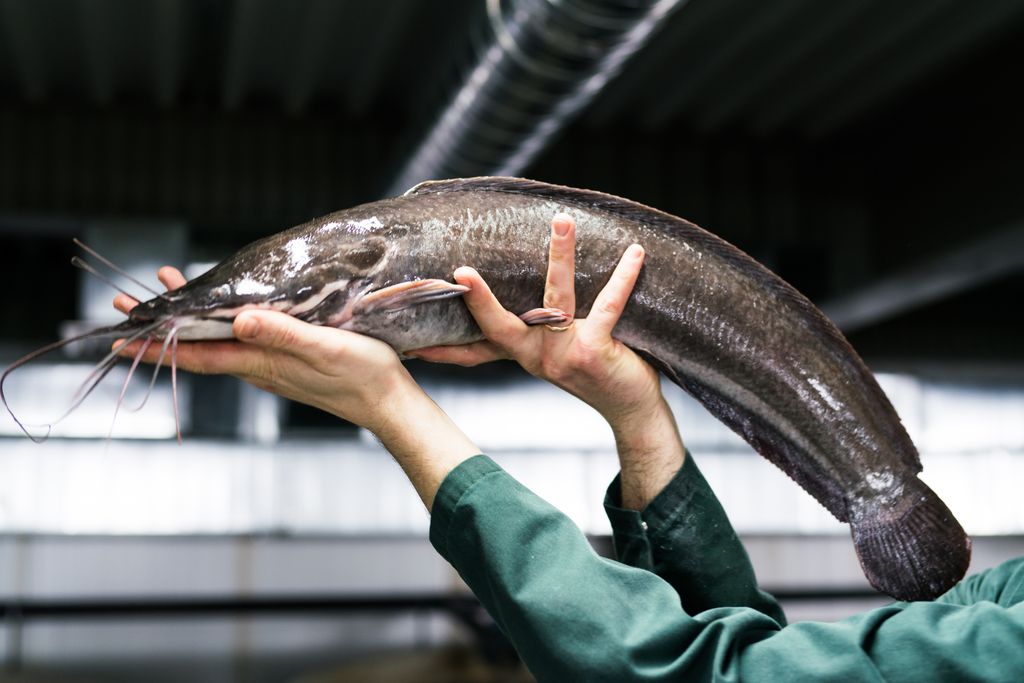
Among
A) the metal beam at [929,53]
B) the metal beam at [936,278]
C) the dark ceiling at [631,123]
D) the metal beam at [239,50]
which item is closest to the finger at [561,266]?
the dark ceiling at [631,123]

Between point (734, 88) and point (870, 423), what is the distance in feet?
12.7

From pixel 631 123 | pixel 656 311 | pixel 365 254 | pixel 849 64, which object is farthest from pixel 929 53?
pixel 365 254

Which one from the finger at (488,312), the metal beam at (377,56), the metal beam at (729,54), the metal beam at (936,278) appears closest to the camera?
the finger at (488,312)

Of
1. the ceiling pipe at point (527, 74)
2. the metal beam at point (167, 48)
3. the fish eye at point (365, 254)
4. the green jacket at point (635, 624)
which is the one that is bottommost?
the green jacket at point (635, 624)

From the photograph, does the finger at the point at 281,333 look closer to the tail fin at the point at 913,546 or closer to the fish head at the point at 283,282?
the fish head at the point at 283,282

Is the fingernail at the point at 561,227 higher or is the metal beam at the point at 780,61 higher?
the metal beam at the point at 780,61

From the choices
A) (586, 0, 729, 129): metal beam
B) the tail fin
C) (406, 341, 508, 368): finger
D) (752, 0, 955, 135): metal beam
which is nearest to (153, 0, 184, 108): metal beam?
(586, 0, 729, 129): metal beam

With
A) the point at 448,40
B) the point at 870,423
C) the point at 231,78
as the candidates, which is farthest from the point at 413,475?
the point at 231,78

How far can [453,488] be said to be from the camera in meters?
1.22

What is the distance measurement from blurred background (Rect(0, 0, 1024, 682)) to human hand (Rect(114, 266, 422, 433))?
2.12m

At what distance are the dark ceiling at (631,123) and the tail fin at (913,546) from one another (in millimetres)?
2693

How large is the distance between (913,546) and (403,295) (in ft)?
2.33

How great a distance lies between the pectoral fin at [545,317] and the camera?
1380 mm

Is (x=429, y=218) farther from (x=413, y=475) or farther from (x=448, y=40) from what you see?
(x=448, y=40)
